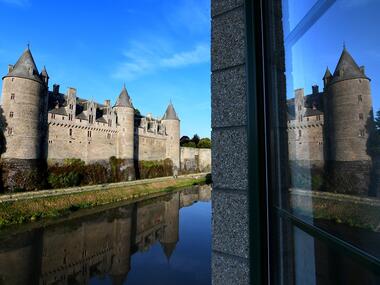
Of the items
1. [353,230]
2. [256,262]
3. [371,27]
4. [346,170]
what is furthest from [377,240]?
[256,262]

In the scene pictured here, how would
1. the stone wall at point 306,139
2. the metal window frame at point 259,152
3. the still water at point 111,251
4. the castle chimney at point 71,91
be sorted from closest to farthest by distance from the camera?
the stone wall at point 306,139 < the metal window frame at point 259,152 < the still water at point 111,251 < the castle chimney at point 71,91

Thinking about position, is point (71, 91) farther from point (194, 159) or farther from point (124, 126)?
point (194, 159)

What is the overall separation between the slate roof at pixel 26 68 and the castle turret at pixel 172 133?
813 inches

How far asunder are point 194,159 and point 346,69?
149 feet

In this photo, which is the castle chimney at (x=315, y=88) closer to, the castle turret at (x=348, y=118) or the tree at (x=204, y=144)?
the castle turret at (x=348, y=118)

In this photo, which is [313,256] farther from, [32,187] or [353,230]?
[32,187]

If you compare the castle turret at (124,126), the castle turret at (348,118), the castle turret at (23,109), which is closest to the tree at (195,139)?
the castle turret at (124,126)

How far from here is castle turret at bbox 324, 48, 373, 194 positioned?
2.71 feet

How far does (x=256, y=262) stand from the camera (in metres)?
1.47

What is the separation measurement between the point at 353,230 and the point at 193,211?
68.3 feet

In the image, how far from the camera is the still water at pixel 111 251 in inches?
388

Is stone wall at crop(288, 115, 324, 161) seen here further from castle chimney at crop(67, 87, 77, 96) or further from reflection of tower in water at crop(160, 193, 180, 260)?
castle chimney at crop(67, 87, 77, 96)

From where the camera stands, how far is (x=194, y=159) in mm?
46344

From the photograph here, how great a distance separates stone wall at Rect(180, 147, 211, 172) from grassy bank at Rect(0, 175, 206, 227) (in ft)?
55.8
